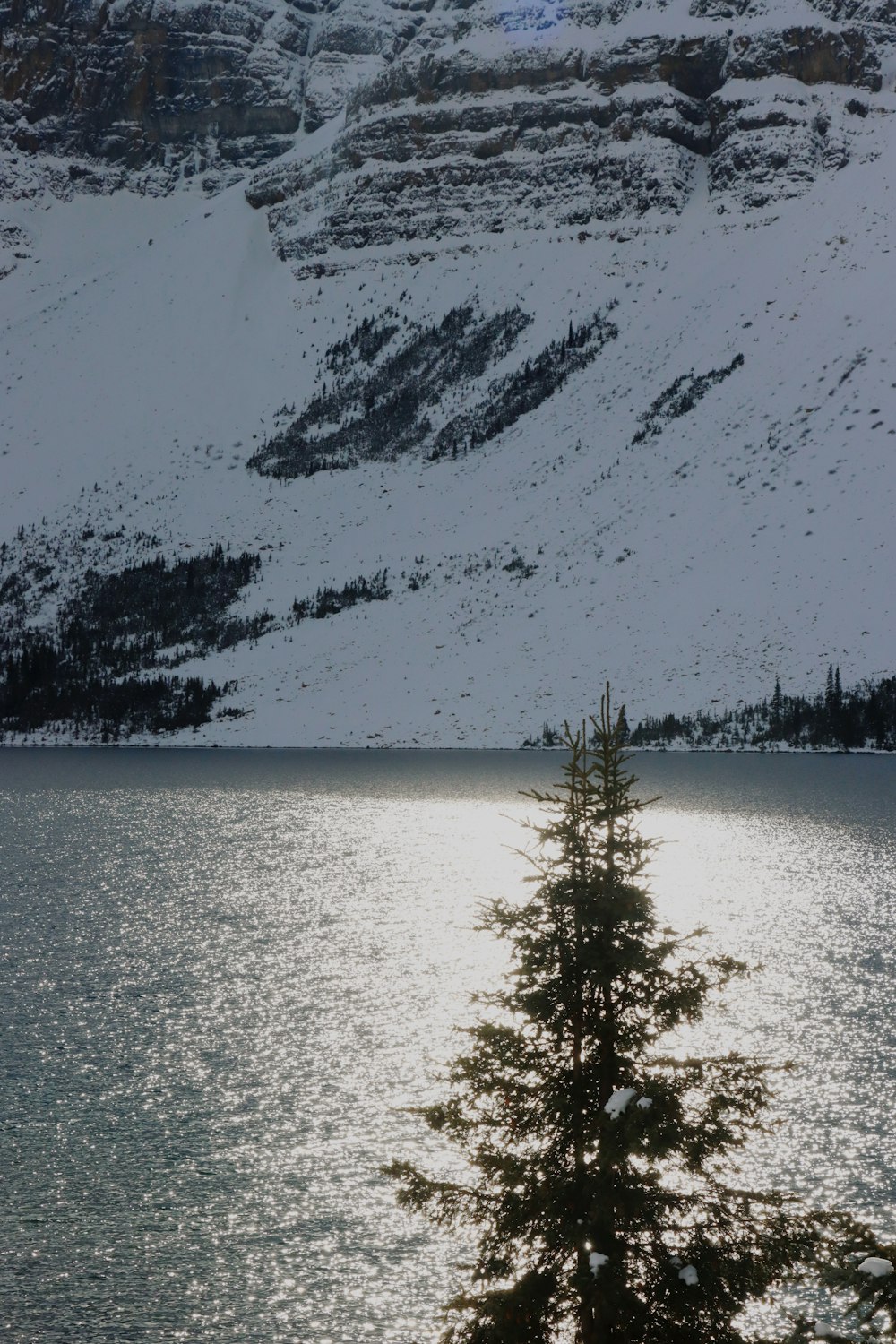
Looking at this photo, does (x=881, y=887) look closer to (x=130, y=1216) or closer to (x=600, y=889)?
(x=130, y=1216)

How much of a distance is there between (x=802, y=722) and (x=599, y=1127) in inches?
7334

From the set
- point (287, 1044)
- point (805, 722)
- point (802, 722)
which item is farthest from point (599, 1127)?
point (805, 722)

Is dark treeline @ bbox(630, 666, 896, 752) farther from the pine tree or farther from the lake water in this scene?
the pine tree

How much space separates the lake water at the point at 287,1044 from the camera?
26234 mm

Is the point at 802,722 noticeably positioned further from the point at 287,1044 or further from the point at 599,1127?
the point at 599,1127

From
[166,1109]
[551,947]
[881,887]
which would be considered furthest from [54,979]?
[881,887]

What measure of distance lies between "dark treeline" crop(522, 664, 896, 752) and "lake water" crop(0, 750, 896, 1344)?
86.3 meters

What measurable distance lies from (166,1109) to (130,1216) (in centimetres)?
752

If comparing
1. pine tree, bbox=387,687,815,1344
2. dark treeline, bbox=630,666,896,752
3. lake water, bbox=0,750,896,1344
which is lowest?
lake water, bbox=0,750,896,1344

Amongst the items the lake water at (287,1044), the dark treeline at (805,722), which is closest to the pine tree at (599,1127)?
the lake water at (287,1044)

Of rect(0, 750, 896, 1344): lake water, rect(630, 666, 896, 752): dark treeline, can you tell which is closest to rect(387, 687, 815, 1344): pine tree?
rect(0, 750, 896, 1344): lake water

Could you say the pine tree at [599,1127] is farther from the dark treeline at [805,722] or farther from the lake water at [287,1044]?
the dark treeline at [805,722]

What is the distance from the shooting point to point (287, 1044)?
4378 centimetres

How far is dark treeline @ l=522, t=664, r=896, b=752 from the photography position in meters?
187
